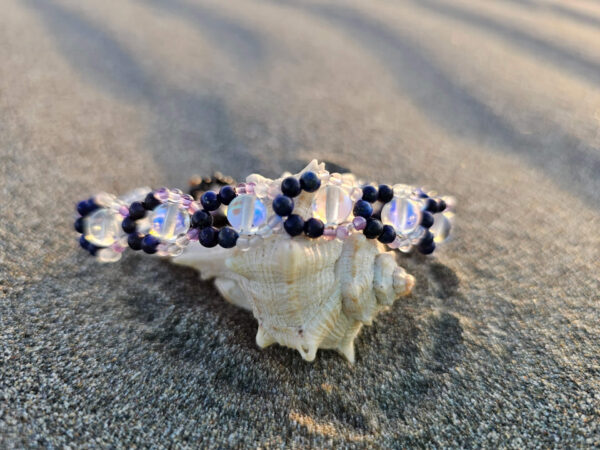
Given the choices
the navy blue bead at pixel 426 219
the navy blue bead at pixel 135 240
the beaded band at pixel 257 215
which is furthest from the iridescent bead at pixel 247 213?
the navy blue bead at pixel 426 219

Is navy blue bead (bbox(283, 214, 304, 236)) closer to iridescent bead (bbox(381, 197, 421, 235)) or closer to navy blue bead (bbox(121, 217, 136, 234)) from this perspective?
iridescent bead (bbox(381, 197, 421, 235))

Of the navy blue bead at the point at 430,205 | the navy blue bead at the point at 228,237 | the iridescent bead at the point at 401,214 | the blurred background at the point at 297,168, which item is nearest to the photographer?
the blurred background at the point at 297,168

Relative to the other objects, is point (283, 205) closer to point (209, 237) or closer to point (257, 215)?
point (257, 215)

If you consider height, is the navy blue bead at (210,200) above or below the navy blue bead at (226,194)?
below

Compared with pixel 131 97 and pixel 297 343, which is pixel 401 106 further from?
pixel 297 343

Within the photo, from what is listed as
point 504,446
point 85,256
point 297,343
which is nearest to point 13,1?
point 85,256

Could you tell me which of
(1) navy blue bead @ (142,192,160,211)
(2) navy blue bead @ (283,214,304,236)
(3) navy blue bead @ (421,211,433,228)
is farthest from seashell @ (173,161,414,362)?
(1) navy blue bead @ (142,192,160,211)

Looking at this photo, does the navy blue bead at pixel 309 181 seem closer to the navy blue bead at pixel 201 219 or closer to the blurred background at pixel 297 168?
the navy blue bead at pixel 201 219
